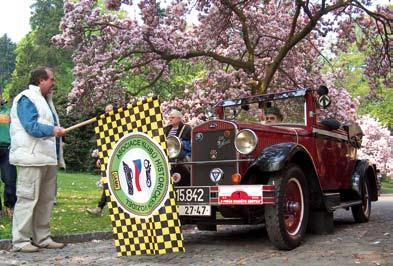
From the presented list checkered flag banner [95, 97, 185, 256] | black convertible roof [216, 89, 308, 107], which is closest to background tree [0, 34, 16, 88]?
black convertible roof [216, 89, 308, 107]

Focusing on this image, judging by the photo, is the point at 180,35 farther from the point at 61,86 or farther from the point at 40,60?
the point at 40,60

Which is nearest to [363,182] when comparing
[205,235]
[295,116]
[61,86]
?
[295,116]

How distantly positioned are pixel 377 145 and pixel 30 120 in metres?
35.2

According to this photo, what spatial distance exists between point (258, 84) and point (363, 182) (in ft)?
16.3

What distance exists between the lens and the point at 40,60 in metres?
47.1

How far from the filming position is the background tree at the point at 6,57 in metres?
73.1

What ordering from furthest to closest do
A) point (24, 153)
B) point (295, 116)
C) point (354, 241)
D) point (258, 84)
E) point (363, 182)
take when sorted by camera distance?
point (258, 84), point (363, 182), point (295, 116), point (354, 241), point (24, 153)

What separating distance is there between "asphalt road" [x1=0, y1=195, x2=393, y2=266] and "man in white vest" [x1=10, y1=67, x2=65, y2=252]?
302mm

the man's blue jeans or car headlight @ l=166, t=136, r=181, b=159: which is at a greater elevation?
car headlight @ l=166, t=136, r=181, b=159

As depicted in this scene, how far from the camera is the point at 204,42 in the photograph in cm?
1486

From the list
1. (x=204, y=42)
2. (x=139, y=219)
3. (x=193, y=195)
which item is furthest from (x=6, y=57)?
(x=139, y=219)

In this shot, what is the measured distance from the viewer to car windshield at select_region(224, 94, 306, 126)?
25.8ft

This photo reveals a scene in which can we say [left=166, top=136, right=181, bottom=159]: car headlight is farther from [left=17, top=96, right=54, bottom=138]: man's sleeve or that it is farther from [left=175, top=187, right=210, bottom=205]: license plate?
[left=17, top=96, right=54, bottom=138]: man's sleeve

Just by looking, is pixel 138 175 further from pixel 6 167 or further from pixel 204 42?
pixel 204 42
